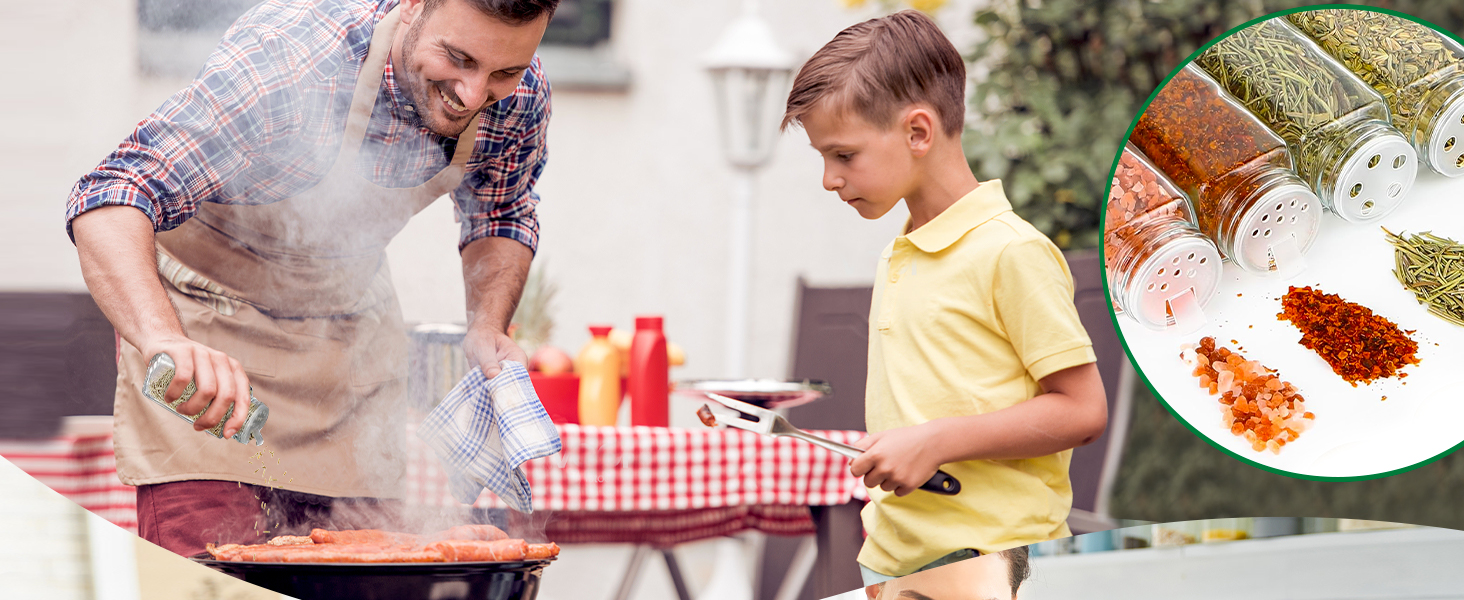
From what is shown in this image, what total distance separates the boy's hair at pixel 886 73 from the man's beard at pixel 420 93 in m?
0.29

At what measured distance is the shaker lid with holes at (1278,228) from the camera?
3.12 feet

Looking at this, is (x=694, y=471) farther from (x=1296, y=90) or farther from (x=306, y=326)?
(x=1296, y=90)

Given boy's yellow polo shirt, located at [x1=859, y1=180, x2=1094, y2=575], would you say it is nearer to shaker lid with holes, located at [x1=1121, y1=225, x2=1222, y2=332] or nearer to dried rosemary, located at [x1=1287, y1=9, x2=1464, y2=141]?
shaker lid with holes, located at [x1=1121, y1=225, x2=1222, y2=332]

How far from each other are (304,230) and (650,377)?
1.49 ft

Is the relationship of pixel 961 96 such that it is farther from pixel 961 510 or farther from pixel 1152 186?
pixel 961 510

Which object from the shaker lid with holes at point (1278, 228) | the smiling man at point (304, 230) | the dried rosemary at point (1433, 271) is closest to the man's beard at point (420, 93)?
the smiling man at point (304, 230)

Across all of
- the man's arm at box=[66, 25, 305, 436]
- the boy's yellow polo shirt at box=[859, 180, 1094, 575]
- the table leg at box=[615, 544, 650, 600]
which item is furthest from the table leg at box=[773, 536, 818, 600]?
the man's arm at box=[66, 25, 305, 436]

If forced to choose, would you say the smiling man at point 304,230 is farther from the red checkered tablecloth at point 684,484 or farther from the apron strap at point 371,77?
the red checkered tablecloth at point 684,484

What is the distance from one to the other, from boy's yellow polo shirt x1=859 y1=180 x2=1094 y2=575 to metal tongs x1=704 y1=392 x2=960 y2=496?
24 mm

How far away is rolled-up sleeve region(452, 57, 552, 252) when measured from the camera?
0.94 metres

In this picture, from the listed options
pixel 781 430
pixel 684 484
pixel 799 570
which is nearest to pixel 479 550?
pixel 781 430

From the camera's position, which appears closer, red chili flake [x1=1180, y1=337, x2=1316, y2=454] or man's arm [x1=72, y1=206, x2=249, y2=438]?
man's arm [x1=72, y1=206, x2=249, y2=438]

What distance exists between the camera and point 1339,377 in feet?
3.19

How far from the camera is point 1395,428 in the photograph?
0.97 metres
